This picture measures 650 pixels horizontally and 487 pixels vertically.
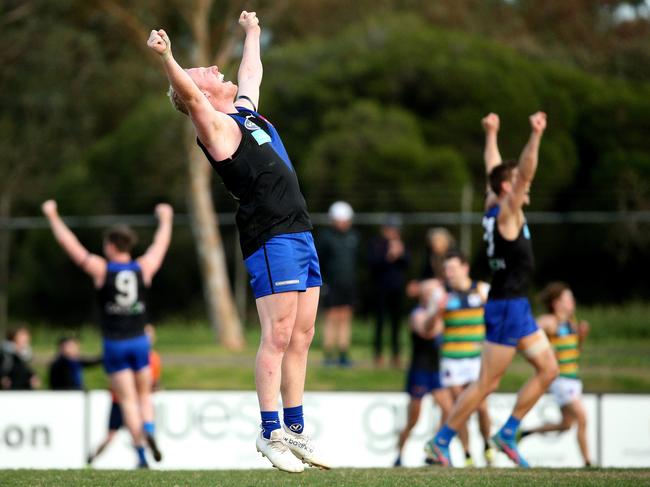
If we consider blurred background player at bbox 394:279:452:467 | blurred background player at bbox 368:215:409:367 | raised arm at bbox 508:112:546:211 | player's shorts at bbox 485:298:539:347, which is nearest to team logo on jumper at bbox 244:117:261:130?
raised arm at bbox 508:112:546:211

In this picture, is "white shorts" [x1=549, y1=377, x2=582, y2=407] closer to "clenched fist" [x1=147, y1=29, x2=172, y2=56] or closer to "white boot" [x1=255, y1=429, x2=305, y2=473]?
"white boot" [x1=255, y1=429, x2=305, y2=473]

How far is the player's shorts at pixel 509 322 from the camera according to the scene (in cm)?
881

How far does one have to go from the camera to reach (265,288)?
6.87 m

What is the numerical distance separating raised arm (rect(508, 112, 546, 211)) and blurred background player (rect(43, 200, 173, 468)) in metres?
4.11

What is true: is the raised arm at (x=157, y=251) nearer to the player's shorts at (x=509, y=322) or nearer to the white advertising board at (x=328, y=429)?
the white advertising board at (x=328, y=429)

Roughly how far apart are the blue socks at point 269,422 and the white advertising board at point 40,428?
7.15 m

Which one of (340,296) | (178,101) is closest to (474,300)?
(178,101)

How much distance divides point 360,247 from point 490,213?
41.8 feet

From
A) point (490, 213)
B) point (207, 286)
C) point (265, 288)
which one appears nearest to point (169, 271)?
point (207, 286)

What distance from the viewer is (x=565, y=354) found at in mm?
12398

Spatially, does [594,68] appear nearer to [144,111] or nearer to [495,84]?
[495,84]

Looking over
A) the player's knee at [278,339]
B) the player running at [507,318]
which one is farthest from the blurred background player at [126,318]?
the player's knee at [278,339]

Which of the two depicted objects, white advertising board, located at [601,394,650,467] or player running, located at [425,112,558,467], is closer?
player running, located at [425,112,558,467]

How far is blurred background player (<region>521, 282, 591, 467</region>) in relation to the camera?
12.3 metres
